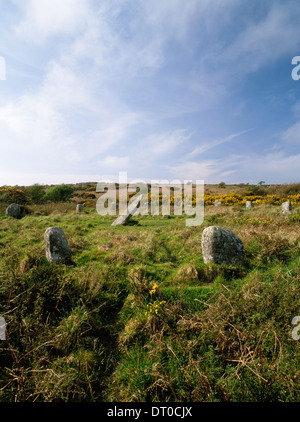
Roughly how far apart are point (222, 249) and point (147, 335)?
125 inches

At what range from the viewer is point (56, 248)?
5871 millimetres

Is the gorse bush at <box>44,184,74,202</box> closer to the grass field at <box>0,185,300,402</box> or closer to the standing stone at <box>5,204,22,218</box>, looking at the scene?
the standing stone at <box>5,204,22,218</box>

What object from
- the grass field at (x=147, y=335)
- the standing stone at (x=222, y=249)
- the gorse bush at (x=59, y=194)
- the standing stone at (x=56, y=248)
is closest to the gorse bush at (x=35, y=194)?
the gorse bush at (x=59, y=194)

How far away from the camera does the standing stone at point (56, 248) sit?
5.82m

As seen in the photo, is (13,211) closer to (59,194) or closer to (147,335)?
(59,194)

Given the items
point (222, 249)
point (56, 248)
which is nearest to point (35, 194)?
point (56, 248)

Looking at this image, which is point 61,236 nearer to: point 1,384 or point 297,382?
point 1,384

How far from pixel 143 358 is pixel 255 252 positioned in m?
4.60

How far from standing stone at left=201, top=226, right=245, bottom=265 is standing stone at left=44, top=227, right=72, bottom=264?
4.39 m

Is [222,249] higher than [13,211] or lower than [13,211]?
lower

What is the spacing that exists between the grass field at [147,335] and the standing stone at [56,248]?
791mm
